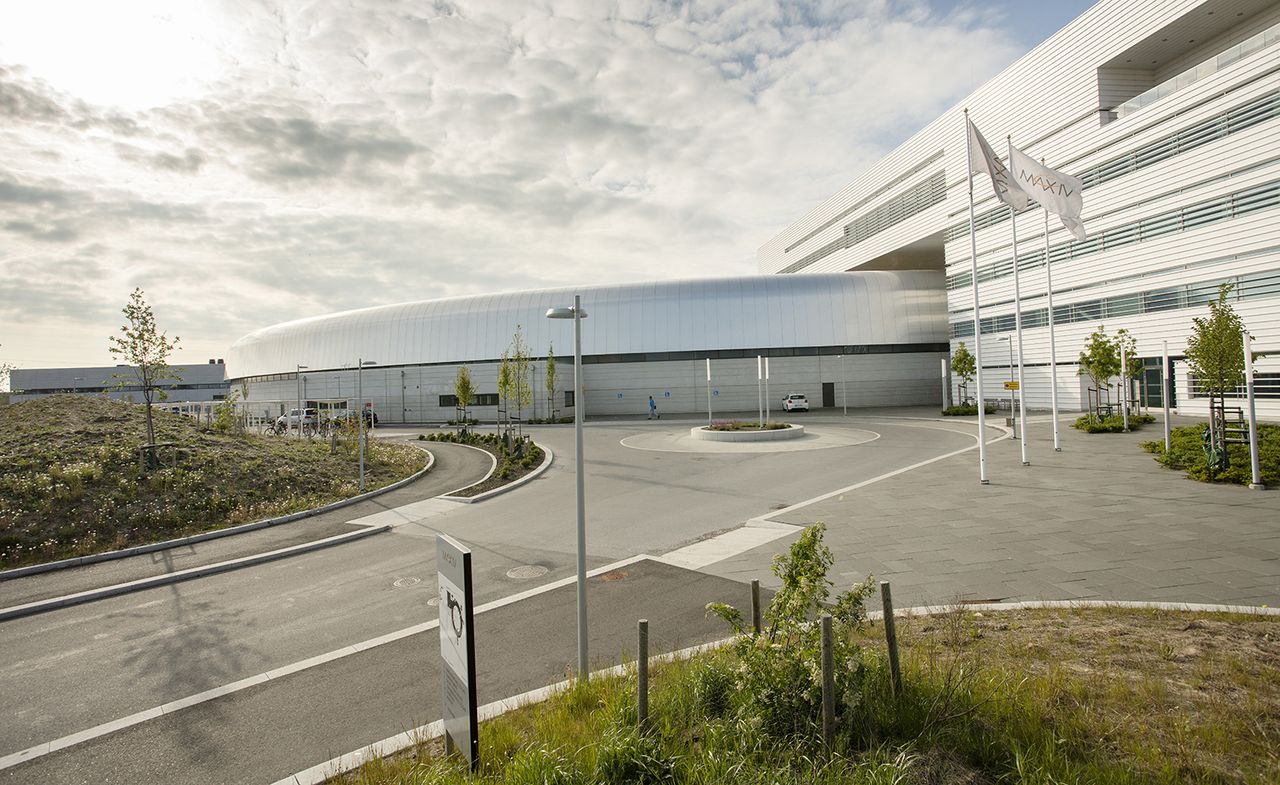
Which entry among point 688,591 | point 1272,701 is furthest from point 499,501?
point 1272,701

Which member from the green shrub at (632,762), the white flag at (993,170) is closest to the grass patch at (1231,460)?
the white flag at (993,170)

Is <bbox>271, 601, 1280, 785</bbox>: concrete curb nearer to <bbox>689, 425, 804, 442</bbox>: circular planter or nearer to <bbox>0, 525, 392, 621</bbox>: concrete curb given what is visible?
<bbox>0, 525, 392, 621</bbox>: concrete curb

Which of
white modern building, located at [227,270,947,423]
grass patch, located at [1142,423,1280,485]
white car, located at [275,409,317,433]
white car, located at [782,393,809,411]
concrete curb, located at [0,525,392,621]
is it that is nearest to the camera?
concrete curb, located at [0,525,392,621]

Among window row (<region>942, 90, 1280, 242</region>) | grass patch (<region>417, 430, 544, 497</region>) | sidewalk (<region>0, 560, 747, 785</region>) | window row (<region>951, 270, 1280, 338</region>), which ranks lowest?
sidewalk (<region>0, 560, 747, 785</region>)

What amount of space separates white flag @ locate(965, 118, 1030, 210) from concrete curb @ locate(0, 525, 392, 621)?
17.4 meters

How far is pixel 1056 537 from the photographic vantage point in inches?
414

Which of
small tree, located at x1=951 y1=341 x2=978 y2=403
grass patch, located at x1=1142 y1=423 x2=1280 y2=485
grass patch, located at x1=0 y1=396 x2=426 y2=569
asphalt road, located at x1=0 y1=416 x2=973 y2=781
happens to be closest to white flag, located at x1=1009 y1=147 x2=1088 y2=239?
grass patch, located at x1=1142 y1=423 x2=1280 y2=485

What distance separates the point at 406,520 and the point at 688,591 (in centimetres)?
883

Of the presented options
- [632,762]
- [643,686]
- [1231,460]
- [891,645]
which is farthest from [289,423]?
[1231,460]

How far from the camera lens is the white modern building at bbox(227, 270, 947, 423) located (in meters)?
52.2

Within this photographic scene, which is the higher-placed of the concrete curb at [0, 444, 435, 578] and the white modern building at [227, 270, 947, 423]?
the white modern building at [227, 270, 947, 423]

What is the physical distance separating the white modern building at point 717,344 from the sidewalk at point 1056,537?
35.5 m

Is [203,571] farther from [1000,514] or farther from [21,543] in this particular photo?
[1000,514]

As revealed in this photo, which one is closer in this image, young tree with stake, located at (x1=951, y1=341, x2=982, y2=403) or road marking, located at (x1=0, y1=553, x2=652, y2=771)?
road marking, located at (x1=0, y1=553, x2=652, y2=771)
